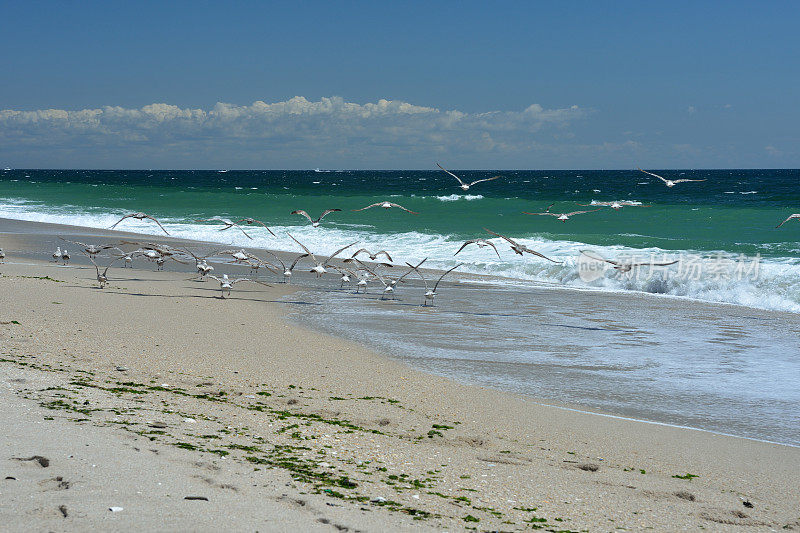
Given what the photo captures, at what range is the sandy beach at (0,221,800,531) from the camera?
4.04 metres

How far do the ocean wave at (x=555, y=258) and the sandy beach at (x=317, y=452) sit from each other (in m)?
10.2

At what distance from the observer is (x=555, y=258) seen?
22.2 meters

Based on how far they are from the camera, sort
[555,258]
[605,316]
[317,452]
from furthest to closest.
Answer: [555,258], [605,316], [317,452]

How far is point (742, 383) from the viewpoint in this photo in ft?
27.9

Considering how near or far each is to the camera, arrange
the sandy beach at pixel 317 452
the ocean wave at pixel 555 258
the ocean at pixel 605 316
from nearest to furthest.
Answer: the sandy beach at pixel 317 452 → the ocean at pixel 605 316 → the ocean wave at pixel 555 258

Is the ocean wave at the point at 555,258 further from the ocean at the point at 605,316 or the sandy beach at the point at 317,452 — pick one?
the sandy beach at the point at 317,452

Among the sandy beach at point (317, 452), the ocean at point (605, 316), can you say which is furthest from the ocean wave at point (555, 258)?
the sandy beach at point (317, 452)

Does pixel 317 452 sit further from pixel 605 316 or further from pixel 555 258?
pixel 555 258

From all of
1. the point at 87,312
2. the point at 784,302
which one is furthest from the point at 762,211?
the point at 87,312

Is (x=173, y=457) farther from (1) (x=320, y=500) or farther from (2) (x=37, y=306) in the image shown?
(2) (x=37, y=306)

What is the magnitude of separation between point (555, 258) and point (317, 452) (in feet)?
58.2

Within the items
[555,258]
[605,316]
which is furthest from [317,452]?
[555,258]

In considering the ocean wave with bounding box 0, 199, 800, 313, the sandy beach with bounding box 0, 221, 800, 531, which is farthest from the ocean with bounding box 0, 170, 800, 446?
the sandy beach with bounding box 0, 221, 800, 531

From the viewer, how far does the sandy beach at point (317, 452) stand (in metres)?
4.04
